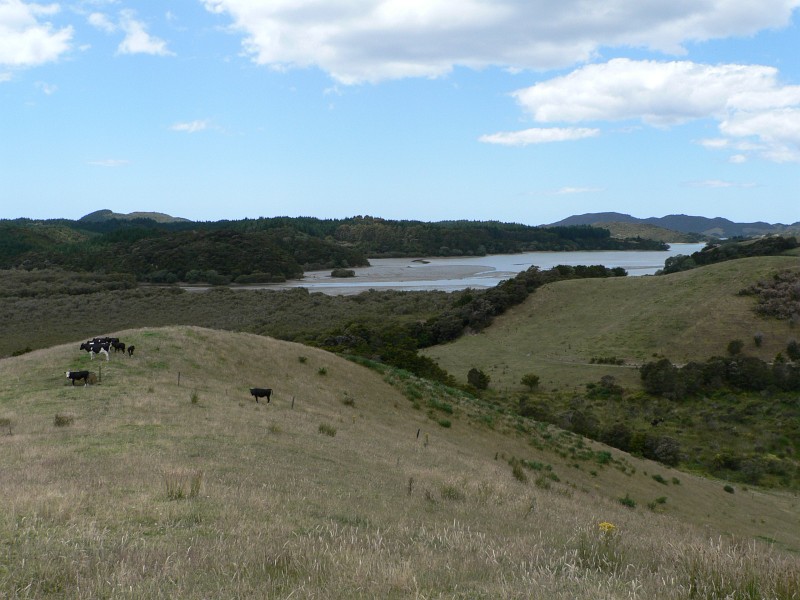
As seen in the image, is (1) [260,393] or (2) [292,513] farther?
(1) [260,393]

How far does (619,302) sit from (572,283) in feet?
30.9

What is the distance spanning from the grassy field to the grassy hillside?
28846 mm

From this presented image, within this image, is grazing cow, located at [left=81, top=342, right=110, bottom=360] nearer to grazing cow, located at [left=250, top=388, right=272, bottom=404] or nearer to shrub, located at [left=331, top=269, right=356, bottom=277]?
grazing cow, located at [left=250, top=388, right=272, bottom=404]

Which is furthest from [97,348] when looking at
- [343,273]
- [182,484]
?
[343,273]

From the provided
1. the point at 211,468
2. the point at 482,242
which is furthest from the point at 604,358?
the point at 482,242

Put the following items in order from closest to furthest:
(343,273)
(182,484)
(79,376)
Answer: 1. (182,484)
2. (79,376)
3. (343,273)

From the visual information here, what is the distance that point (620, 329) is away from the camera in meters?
56.8

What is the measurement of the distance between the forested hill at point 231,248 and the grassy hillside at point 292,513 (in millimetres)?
92618

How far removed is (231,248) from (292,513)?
120 m

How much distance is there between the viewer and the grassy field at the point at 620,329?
49188mm

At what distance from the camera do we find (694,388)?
4197cm

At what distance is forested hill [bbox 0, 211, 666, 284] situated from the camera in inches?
4464

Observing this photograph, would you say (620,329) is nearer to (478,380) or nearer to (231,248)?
(478,380)

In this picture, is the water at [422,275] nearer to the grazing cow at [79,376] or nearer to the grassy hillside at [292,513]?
the grazing cow at [79,376]
